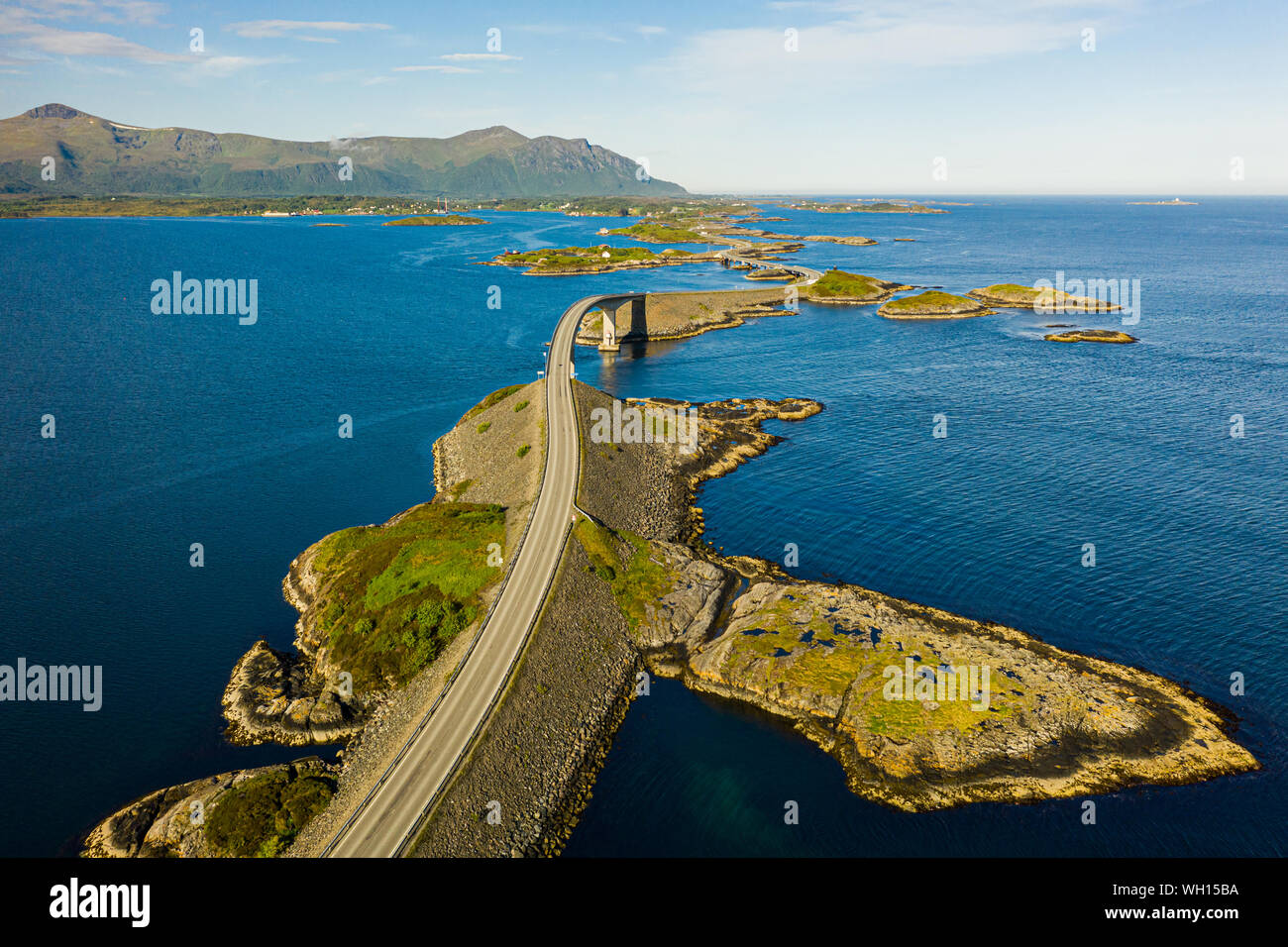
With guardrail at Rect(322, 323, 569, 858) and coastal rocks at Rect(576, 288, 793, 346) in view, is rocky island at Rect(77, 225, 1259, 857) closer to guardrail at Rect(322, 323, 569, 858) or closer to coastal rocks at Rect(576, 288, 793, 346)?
guardrail at Rect(322, 323, 569, 858)

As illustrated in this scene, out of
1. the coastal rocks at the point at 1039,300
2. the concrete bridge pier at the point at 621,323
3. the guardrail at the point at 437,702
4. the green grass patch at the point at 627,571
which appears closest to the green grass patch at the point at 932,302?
the coastal rocks at the point at 1039,300

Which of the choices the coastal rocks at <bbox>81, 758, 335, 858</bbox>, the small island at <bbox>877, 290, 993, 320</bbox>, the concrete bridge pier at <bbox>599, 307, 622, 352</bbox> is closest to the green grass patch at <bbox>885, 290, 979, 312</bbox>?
the small island at <bbox>877, 290, 993, 320</bbox>

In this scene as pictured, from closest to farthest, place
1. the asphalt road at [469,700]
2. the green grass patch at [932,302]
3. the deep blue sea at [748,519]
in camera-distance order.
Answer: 1. the asphalt road at [469,700]
2. the deep blue sea at [748,519]
3. the green grass patch at [932,302]

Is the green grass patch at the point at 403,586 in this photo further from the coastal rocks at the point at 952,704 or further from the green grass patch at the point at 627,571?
the coastal rocks at the point at 952,704

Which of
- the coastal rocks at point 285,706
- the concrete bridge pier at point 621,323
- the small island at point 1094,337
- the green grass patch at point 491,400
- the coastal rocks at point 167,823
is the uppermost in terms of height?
the concrete bridge pier at point 621,323
